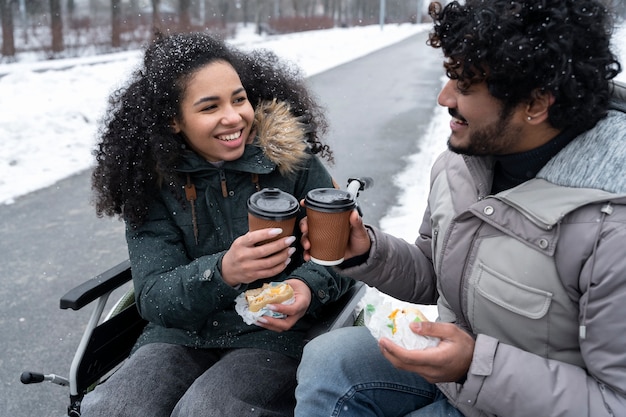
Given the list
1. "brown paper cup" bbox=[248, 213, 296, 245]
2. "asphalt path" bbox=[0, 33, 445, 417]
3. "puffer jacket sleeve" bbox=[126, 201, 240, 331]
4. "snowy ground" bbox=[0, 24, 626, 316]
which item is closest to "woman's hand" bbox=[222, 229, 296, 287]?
"brown paper cup" bbox=[248, 213, 296, 245]

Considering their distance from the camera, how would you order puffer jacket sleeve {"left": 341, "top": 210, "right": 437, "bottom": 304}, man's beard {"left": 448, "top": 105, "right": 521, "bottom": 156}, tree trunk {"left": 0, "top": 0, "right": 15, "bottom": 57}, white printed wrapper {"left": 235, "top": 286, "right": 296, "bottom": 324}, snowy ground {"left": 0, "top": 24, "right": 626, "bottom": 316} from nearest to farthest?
1. man's beard {"left": 448, "top": 105, "right": 521, "bottom": 156}
2. white printed wrapper {"left": 235, "top": 286, "right": 296, "bottom": 324}
3. puffer jacket sleeve {"left": 341, "top": 210, "right": 437, "bottom": 304}
4. snowy ground {"left": 0, "top": 24, "right": 626, "bottom": 316}
5. tree trunk {"left": 0, "top": 0, "right": 15, "bottom": 57}

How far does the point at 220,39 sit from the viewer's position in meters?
2.61

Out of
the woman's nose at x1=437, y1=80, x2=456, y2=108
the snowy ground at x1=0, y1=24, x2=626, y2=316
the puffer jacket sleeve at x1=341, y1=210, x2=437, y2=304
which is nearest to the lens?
the woman's nose at x1=437, y1=80, x2=456, y2=108

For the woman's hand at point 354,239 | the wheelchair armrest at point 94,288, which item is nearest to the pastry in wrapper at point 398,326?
the woman's hand at point 354,239

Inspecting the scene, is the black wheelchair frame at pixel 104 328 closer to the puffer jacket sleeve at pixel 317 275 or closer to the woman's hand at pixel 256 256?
the puffer jacket sleeve at pixel 317 275

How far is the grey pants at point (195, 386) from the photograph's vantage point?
6.36 feet

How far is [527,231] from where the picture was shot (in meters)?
1.58

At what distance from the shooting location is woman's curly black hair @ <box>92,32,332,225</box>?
227cm

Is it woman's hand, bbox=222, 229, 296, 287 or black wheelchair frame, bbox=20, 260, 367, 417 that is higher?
woman's hand, bbox=222, 229, 296, 287

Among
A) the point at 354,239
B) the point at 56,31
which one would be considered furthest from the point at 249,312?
the point at 56,31

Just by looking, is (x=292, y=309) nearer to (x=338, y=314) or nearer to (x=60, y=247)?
(x=338, y=314)

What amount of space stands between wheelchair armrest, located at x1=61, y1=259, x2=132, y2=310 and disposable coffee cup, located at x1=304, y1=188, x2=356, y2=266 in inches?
36.0

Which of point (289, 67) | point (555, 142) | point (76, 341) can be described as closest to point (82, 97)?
point (76, 341)

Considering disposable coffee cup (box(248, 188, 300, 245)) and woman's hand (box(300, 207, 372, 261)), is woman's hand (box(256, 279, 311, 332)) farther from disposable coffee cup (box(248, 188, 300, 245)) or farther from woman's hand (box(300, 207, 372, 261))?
disposable coffee cup (box(248, 188, 300, 245))
